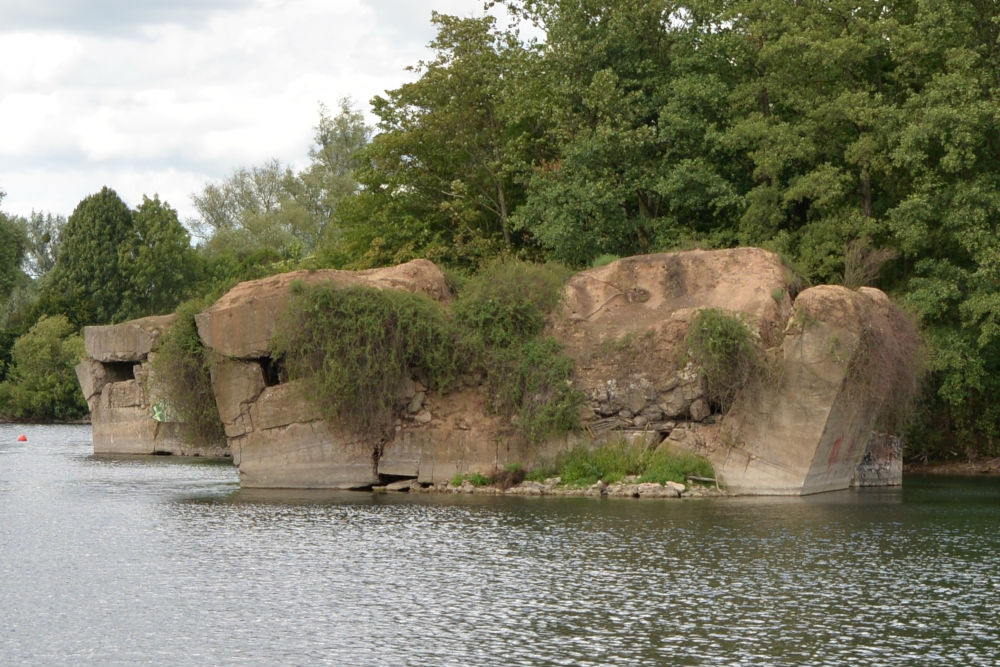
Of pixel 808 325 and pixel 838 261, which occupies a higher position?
pixel 838 261

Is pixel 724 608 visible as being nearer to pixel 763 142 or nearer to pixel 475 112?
pixel 763 142

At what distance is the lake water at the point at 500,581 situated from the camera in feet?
53.9

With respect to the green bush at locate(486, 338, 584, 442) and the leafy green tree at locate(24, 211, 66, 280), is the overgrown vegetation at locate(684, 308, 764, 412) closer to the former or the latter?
the green bush at locate(486, 338, 584, 442)

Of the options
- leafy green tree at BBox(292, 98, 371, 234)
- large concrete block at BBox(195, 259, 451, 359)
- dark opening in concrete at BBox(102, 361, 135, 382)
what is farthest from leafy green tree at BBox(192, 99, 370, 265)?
large concrete block at BBox(195, 259, 451, 359)

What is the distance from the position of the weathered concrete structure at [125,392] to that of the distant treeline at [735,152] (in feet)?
31.6

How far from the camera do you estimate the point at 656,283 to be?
3659cm

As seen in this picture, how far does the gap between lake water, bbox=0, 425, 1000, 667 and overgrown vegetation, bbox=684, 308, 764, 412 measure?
3052 mm

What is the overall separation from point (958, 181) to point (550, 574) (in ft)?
73.6

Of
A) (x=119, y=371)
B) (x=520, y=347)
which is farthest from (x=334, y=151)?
(x=520, y=347)

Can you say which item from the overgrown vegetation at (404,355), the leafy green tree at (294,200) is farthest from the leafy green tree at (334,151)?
the overgrown vegetation at (404,355)

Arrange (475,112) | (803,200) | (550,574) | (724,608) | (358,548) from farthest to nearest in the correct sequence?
(475,112) → (803,200) → (358,548) → (550,574) → (724,608)

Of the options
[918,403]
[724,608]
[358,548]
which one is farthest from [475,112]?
[724,608]

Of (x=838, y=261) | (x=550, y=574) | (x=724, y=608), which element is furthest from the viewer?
(x=838, y=261)

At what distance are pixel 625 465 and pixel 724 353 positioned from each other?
13.1ft
